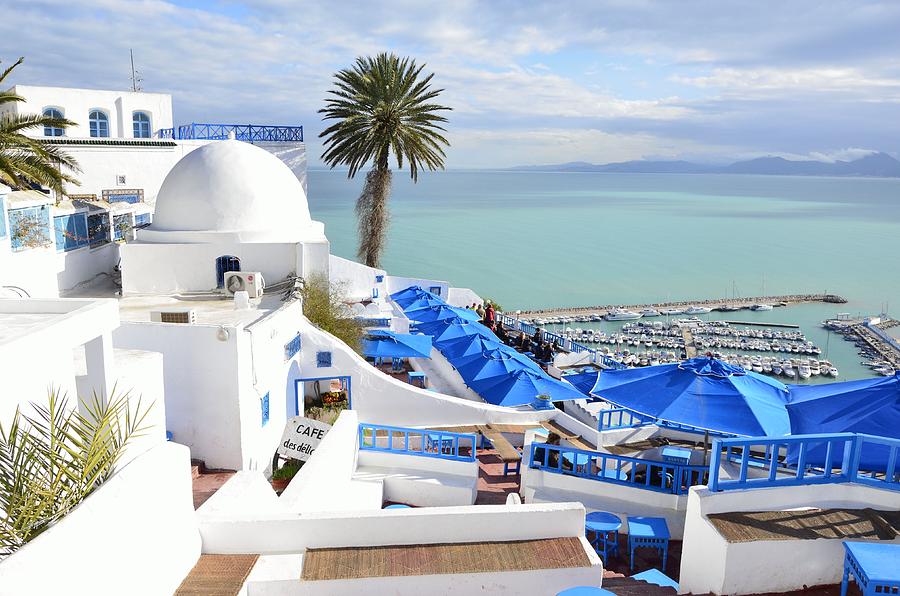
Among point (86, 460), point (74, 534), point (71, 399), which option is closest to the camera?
point (74, 534)

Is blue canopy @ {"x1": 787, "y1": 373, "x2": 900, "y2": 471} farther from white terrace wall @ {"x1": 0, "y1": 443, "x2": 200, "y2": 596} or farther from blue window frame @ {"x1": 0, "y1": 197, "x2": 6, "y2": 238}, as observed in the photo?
blue window frame @ {"x1": 0, "y1": 197, "x2": 6, "y2": 238}

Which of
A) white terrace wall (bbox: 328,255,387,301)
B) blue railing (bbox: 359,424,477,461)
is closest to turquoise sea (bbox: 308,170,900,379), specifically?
white terrace wall (bbox: 328,255,387,301)

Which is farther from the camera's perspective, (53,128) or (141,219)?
(53,128)

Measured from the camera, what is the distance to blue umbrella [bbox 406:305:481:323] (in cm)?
2273

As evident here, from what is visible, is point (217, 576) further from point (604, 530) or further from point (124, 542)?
point (604, 530)

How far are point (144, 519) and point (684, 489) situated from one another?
8076 mm

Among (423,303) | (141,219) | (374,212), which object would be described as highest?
(374,212)

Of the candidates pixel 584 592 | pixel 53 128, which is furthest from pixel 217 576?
pixel 53 128

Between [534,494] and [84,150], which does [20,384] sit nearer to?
[534,494]

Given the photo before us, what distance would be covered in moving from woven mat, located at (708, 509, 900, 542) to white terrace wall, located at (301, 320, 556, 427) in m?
8.62

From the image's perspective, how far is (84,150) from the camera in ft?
87.6

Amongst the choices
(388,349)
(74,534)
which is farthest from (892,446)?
(388,349)

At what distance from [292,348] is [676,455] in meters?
8.01

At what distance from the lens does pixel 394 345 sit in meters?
17.4
